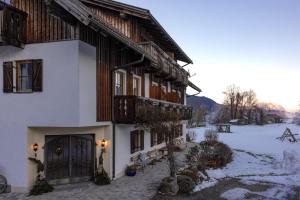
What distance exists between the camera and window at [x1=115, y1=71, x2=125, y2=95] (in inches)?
641

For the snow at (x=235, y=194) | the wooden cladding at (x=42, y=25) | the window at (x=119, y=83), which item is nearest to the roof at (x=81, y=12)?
the wooden cladding at (x=42, y=25)

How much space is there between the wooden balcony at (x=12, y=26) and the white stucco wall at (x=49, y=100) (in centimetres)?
52

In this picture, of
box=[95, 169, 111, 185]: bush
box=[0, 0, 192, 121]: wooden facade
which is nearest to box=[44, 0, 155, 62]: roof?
box=[0, 0, 192, 121]: wooden facade

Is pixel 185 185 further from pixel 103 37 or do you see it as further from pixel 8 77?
pixel 8 77

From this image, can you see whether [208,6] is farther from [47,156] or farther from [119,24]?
[47,156]

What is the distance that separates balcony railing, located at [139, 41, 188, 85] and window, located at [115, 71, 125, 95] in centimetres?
204

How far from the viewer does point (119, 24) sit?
59.5 ft

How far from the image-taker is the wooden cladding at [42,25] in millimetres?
13047

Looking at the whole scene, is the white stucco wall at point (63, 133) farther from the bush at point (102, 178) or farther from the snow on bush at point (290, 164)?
the snow on bush at point (290, 164)

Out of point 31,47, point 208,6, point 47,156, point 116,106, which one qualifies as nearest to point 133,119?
point 116,106

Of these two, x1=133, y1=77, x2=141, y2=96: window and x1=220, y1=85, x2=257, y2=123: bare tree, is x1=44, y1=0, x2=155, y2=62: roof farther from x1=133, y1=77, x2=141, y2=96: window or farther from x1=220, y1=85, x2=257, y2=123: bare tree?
x1=220, y1=85, x2=257, y2=123: bare tree

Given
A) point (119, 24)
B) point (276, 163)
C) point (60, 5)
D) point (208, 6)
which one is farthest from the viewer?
point (276, 163)

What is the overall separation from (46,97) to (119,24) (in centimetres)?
665

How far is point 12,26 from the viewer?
13023 mm
